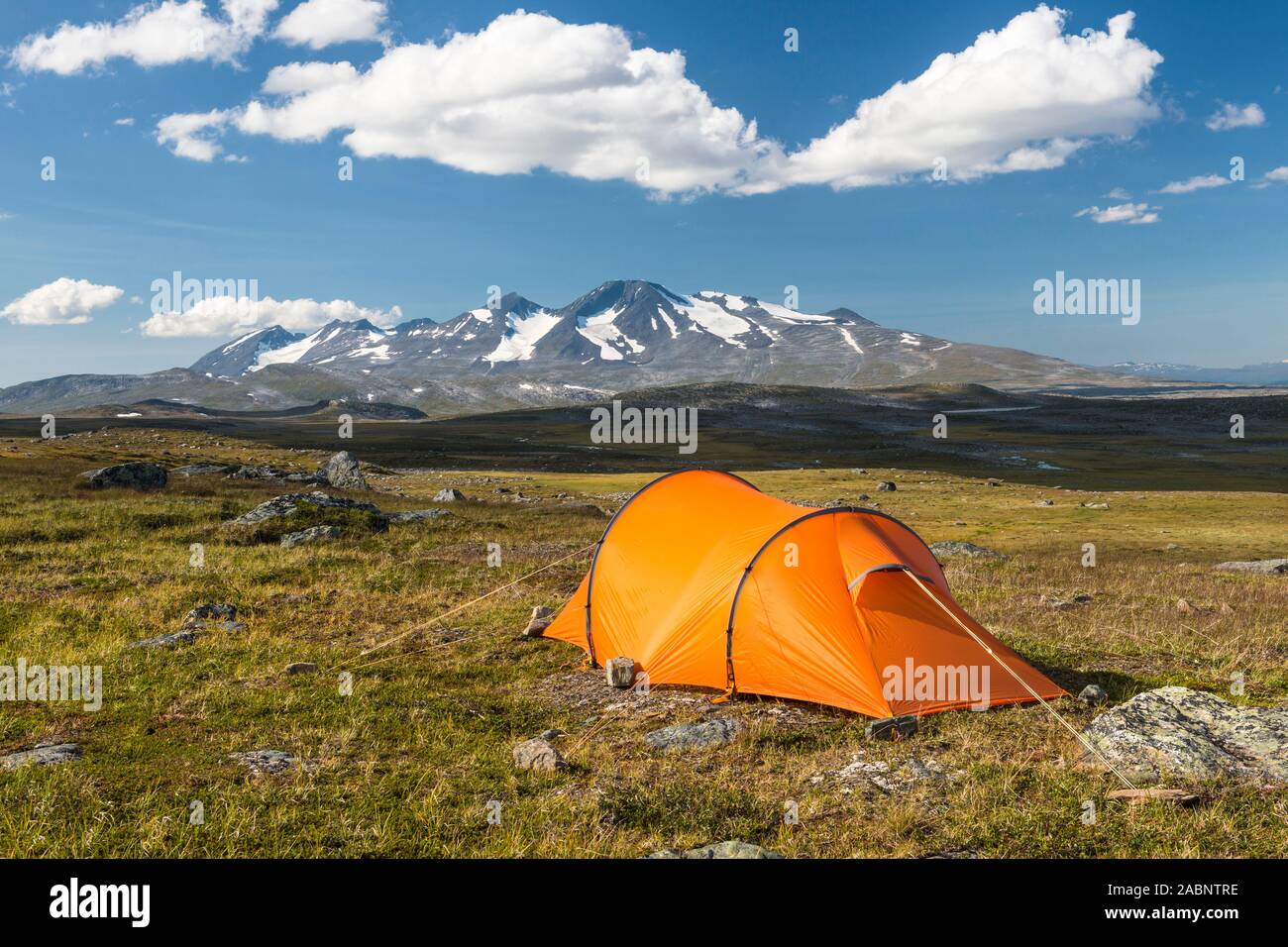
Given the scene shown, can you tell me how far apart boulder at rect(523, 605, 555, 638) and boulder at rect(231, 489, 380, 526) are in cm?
1518

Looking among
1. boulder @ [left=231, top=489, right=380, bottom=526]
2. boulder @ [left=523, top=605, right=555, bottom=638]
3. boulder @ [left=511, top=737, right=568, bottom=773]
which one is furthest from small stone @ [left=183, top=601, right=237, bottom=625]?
boulder @ [left=231, top=489, right=380, bottom=526]

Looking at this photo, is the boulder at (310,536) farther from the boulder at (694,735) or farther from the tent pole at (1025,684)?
the tent pole at (1025,684)

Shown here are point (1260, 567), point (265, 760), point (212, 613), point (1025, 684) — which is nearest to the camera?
point (265, 760)

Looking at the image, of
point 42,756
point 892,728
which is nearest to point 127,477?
point 42,756

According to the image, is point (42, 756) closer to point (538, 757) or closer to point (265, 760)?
point (265, 760)

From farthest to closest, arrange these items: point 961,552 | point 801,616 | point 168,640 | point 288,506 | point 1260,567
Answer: point 961,552 → point 288,506 → point 1260,567 → point 168,640 → point 801,616

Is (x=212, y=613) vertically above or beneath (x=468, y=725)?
above

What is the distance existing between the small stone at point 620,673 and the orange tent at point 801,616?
0.38 metres

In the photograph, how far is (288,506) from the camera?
28578 mm

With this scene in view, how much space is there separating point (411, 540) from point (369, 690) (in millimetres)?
15716

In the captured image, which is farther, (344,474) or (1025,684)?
(344,474)

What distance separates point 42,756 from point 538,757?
579 centimetres

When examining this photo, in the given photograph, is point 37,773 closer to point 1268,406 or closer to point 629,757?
point 629,757

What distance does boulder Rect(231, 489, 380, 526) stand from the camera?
90.2 feet
